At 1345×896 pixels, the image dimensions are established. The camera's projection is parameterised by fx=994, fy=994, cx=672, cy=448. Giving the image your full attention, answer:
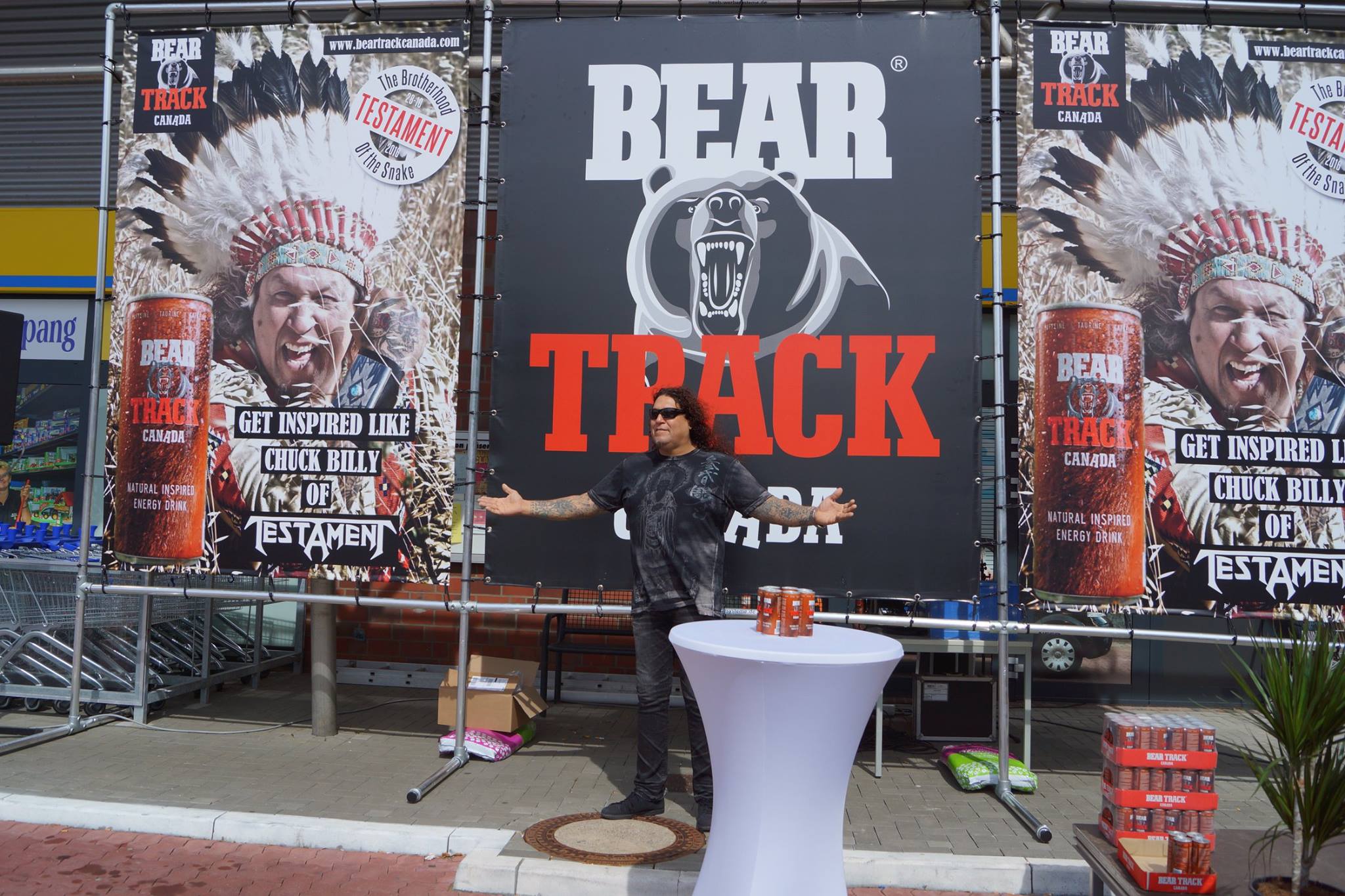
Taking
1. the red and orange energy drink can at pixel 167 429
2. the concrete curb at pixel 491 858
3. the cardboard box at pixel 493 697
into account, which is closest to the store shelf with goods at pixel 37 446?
the red and orange energy drink can at pixel 167 429

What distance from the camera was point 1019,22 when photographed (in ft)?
18.9

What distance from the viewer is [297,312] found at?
6.07m

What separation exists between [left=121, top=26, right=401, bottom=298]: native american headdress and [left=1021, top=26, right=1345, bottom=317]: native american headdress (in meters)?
4.02

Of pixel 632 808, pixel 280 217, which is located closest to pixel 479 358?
pixel 280 217

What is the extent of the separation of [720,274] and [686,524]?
5.43 feet

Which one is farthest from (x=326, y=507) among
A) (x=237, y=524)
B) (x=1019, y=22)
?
(x=1019, y=22)

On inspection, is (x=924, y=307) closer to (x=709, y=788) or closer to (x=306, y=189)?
(x=709, y=788)

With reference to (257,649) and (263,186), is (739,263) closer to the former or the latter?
(263,186)

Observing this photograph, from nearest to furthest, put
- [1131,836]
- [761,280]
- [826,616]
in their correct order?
[1131,836] < [826,616] < [761,280]

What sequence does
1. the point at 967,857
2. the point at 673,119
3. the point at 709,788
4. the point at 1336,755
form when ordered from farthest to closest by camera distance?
the point at 673,119, the point at 709,788, the point at 967,857, the point at 1336,755

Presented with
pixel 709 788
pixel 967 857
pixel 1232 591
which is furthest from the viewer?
pixel 1232 591

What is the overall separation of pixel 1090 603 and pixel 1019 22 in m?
3.36

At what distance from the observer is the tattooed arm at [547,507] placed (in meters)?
5.24

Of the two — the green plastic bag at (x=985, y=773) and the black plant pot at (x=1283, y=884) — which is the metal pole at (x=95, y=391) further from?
the black plant pot at (x=1283, y=884)
